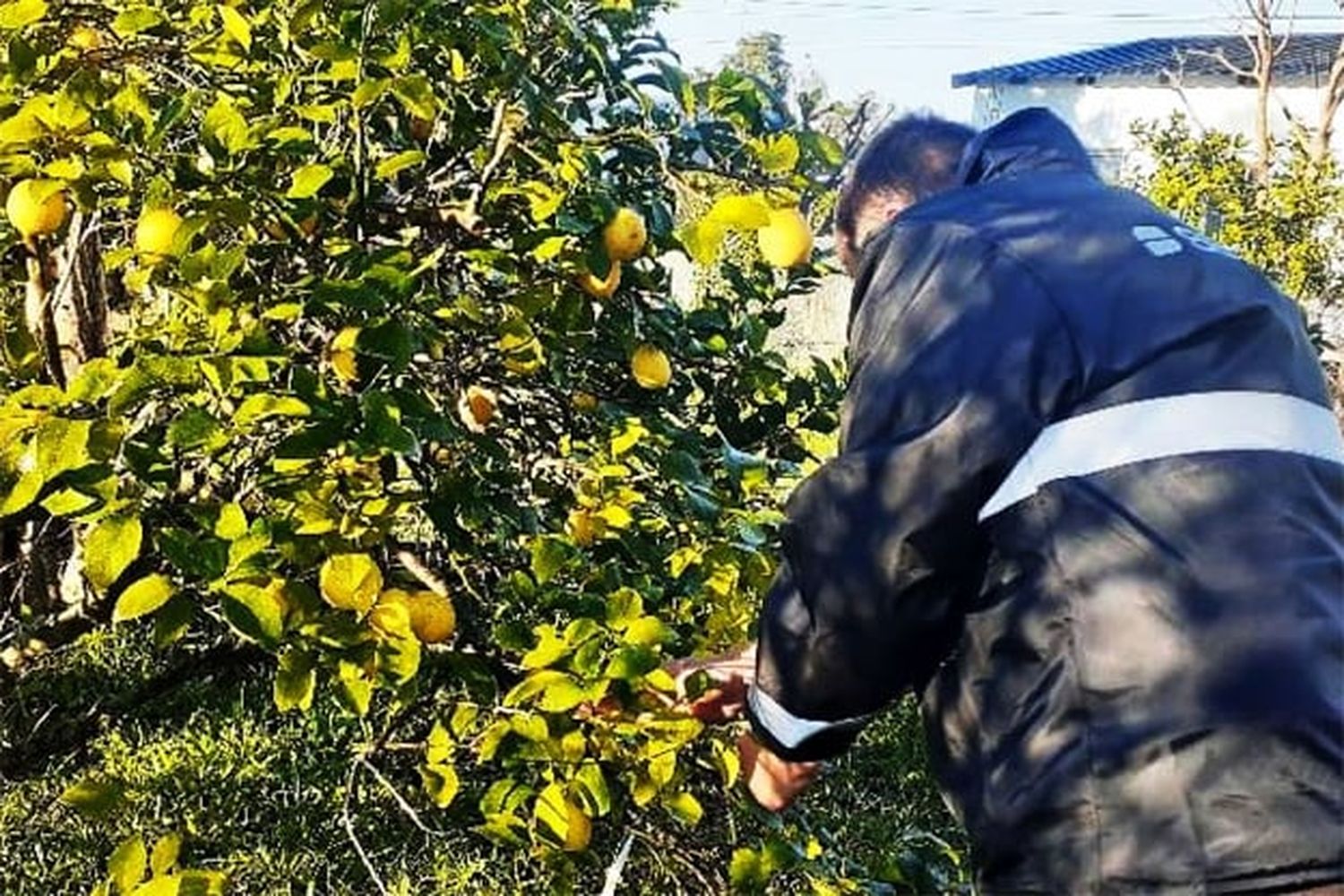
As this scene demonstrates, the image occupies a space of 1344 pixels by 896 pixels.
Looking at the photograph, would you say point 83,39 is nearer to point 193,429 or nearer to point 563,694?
point 193,429

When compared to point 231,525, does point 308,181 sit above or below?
above

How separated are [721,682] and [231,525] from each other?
0.49 meters

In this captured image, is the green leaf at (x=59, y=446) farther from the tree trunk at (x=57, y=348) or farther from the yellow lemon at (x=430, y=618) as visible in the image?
the tree trunk at (x=57, y=348)

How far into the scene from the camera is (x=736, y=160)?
1835 millimetres

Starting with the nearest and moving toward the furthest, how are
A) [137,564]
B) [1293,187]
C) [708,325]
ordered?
[137,564] → [708,325] → [1293,187]

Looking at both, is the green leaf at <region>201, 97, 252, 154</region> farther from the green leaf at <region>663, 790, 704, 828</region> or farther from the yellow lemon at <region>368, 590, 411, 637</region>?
the green leaf at <region>663, 790, 704, 828</region>

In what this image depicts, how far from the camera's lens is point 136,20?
4.93ft

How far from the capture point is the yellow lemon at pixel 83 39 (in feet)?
5.39

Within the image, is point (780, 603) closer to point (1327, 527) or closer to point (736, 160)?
point (1327, 527)

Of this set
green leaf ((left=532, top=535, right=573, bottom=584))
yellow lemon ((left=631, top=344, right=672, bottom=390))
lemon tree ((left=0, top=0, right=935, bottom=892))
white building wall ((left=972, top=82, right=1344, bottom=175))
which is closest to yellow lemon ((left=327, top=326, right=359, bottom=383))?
lemon tree ((left=0, top=0, right=935, bottom=892))

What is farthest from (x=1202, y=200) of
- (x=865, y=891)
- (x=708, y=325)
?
(x=865, y=891)

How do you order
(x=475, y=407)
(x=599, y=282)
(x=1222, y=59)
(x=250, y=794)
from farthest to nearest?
(x=1222, y=59)
(x=250, y=794)
(x=475, y=407)
(x=599, y=282)

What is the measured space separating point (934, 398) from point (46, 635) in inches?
40.0

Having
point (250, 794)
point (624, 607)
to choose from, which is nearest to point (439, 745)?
point (624, 607)
